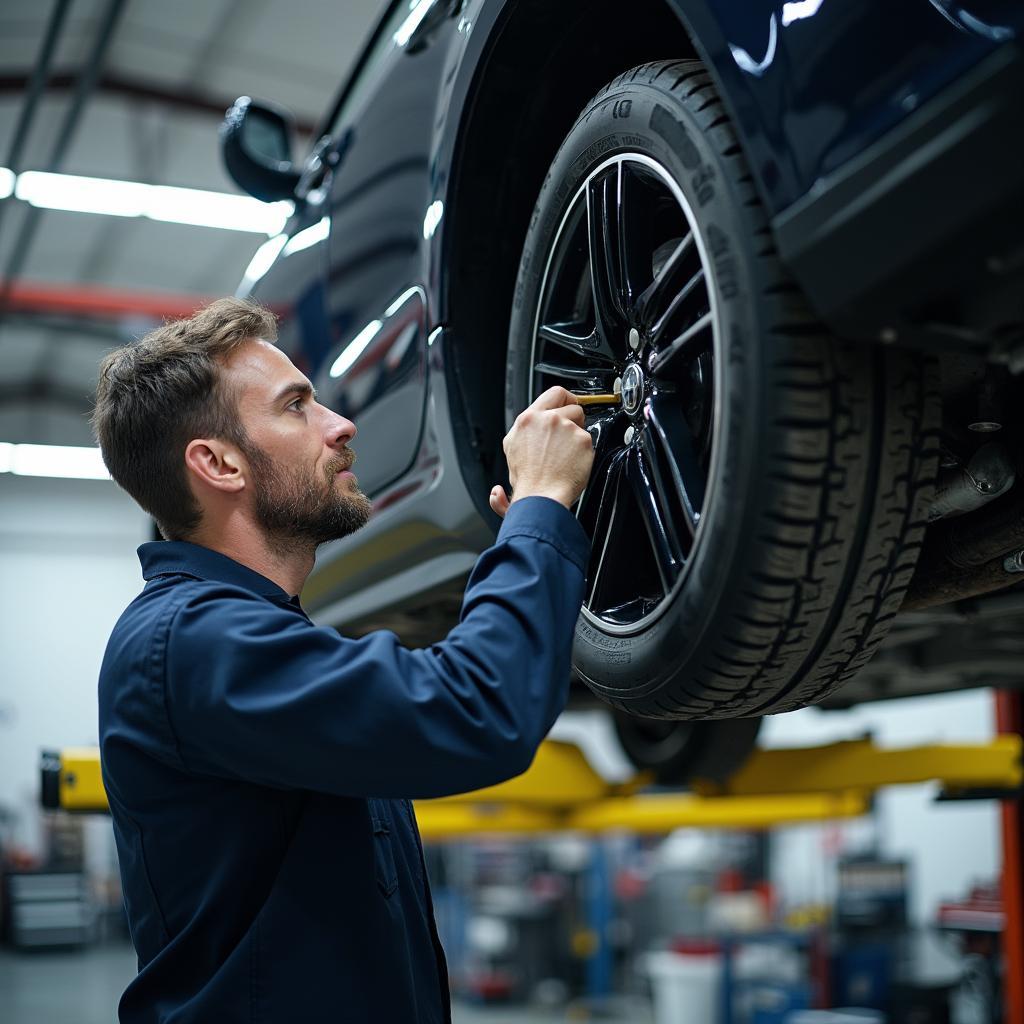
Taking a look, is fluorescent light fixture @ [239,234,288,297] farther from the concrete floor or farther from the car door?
the concrete floor

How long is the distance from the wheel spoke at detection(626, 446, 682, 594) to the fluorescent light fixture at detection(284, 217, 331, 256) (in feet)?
3.85

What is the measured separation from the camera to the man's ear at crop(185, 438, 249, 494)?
4.60 ft

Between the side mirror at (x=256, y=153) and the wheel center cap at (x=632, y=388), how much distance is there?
5.08 ft

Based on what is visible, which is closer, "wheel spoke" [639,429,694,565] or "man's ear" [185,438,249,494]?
"wheel spoke" [639,429,694,565]

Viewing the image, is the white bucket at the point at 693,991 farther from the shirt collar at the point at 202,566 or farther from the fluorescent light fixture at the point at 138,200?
the shirt collar at the point at 202,566

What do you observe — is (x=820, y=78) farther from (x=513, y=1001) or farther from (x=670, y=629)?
(x=513, y=1001)

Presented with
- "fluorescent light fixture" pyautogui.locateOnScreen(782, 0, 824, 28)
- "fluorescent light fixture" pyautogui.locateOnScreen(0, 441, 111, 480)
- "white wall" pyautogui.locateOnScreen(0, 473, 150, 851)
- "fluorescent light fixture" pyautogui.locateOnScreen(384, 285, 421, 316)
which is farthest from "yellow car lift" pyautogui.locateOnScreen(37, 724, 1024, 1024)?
"white wall" pyautogui.locateOnScreen(0, 473, 150, 851)

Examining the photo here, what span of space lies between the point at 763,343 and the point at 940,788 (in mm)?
3204

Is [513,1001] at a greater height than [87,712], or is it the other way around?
[87,712]

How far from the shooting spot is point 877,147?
913 millimetres

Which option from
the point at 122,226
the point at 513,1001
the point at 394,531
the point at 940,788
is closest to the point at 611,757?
the point at 513,1001

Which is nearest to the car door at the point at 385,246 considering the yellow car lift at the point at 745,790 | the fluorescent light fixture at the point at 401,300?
the fluorescent light fixture at the point at 401,300

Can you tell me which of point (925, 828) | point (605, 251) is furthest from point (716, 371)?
point (925, 828)

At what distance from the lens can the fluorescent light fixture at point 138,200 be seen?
7.58 metres
